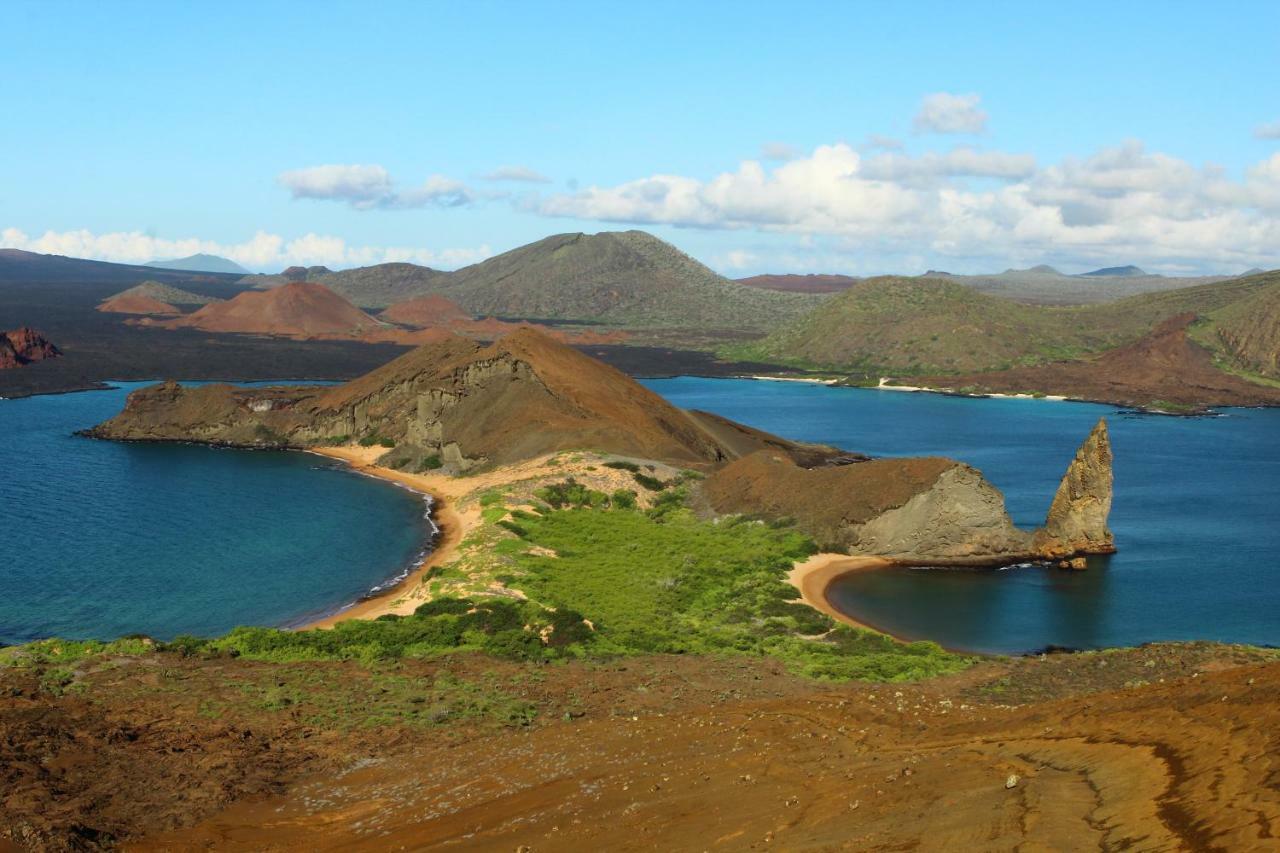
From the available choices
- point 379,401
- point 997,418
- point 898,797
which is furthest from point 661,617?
point 997,418

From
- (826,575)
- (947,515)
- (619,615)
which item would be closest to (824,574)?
(826,575)

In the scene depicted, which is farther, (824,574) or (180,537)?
(180,537)

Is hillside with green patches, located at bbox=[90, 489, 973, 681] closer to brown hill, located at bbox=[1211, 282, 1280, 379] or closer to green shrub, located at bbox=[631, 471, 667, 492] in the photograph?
green shrub, located at bbox=[631, 471, 667, 492]

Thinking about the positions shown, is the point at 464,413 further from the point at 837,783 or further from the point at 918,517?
the point at 837,783

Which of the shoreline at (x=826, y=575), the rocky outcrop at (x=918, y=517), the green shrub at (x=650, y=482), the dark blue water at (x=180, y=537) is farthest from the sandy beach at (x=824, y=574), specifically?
the dark blue water at (x=180, y=537)

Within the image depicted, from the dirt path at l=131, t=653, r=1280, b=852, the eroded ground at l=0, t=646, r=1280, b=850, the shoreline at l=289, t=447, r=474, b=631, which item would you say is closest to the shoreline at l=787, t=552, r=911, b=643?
the eroded ground at l=0, t=646, r=1280, b=850

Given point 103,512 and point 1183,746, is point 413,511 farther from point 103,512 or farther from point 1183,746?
point 1183,746
